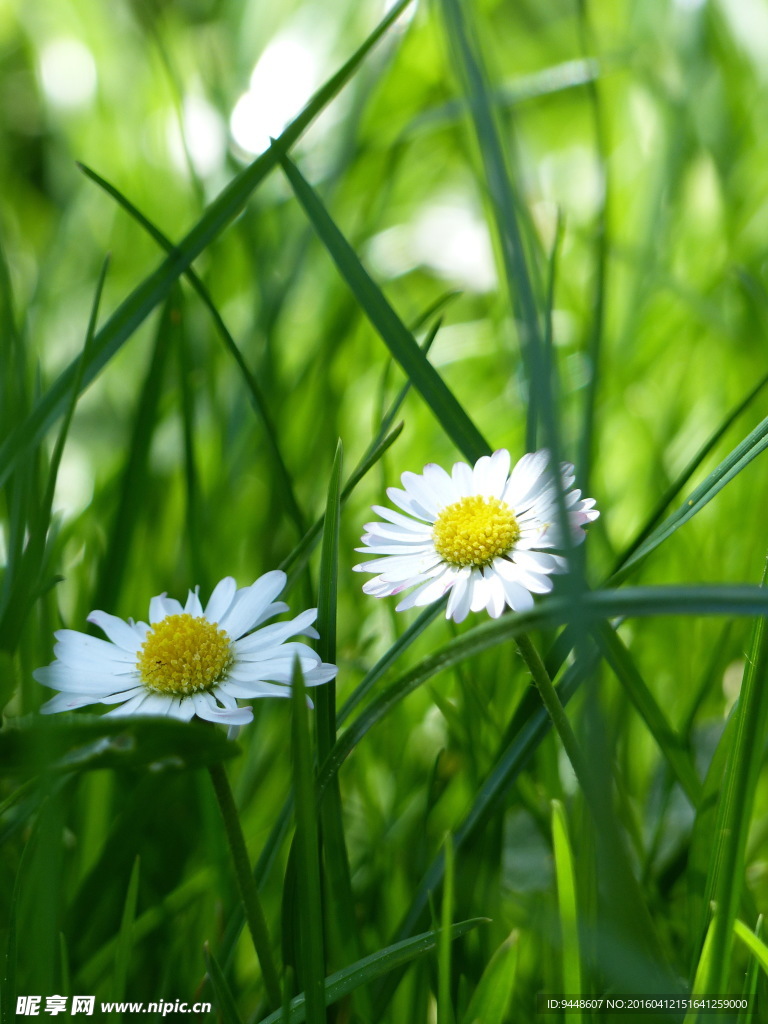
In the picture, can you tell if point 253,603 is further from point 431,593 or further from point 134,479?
point 134,479

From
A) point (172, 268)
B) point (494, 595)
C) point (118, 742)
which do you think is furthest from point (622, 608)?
point (172, 268)

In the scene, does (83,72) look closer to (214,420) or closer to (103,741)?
(214,420)

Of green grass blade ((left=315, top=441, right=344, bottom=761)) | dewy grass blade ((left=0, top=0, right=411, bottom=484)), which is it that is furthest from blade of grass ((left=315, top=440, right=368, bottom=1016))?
dewy grass blade ((left=0, top=0, right=411, bottom=484))

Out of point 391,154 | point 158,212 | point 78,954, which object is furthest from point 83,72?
point 78,954

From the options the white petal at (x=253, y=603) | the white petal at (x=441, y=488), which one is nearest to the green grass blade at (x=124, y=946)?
the white petal at (x=253, y=603)

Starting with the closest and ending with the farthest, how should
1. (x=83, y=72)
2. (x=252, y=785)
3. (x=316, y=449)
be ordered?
(x=252, y=785) < (x=316, y=449) < (x=83, y=72)

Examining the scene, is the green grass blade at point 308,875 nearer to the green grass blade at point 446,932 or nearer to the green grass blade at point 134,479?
the green grass blade at point 446,932

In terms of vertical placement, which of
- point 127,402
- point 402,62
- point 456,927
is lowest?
point 456,927
